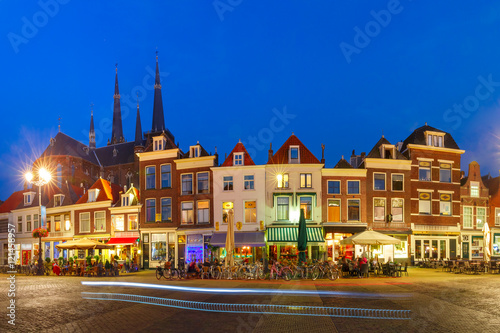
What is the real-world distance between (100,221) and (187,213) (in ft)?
38.4

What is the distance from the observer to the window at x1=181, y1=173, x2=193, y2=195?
3879cm

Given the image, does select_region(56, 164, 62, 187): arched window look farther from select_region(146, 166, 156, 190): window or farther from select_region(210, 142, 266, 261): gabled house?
select_region(210, 142, 266, 261): gabled house

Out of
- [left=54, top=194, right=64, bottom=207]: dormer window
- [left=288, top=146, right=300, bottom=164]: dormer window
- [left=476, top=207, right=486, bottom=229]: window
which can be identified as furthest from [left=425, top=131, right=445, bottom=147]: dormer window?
[left=54, top=194, right=64, bottom=207]: dormer window

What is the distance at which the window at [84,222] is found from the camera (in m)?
45.8

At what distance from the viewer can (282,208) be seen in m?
36.2

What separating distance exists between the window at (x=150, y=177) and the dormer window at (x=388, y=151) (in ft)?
67.4

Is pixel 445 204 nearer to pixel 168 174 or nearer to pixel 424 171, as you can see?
pixel 424 171

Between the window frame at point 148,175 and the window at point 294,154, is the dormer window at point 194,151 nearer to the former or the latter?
the window frame at point 148,175

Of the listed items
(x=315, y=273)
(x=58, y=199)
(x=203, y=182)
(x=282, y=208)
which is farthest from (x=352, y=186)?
(x=58, y=199)

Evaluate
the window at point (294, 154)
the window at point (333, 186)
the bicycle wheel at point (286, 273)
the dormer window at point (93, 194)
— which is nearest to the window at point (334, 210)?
the window at point (333, 186)

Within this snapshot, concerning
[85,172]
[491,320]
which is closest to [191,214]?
[491,320]

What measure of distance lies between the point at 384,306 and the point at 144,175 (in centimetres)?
2995

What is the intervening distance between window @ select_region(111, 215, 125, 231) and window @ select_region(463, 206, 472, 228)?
3249cm

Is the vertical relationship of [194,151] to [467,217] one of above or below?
above
